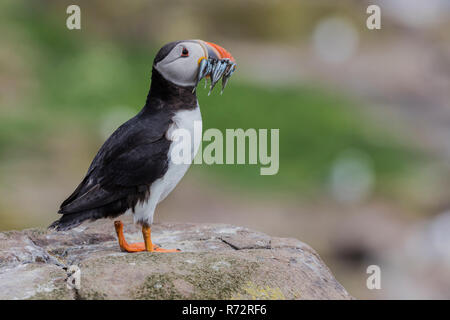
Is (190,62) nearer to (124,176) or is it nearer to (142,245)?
(124,176)

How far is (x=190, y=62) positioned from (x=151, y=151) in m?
0.76

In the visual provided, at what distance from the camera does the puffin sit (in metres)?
5.83

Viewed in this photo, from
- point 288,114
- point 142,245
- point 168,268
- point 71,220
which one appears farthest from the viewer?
point 288,114

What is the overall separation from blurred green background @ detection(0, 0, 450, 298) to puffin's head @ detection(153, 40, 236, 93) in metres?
5.61

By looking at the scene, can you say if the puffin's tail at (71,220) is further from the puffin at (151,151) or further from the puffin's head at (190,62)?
the puffin's head at (190,62)

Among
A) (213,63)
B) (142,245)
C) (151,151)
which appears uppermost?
(213,63)

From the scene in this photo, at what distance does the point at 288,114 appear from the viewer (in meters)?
19.8

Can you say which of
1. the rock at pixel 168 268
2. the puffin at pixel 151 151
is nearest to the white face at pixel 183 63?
the puffin at pixel 151 151

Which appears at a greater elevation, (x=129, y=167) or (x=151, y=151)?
(x=151, y=151)

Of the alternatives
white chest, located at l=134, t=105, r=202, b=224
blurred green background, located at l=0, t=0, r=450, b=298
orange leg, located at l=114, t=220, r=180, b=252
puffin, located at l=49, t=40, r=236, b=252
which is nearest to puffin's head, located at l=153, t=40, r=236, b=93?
puffin, located at l=49, t=40, r=236, b=252

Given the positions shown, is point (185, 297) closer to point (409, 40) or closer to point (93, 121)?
point (93, 121)

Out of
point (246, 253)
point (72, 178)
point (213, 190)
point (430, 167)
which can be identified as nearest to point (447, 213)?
point (430, 167)

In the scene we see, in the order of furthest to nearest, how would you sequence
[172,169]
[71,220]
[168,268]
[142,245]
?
[142,245], [172,169], [71,220], [168,268]

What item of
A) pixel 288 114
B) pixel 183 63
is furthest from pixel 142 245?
pixel 288 114
